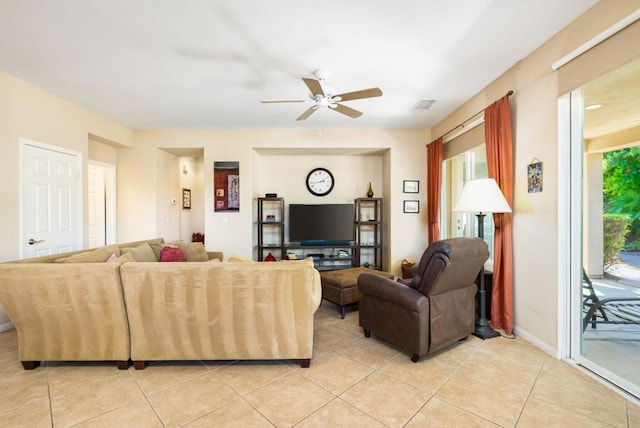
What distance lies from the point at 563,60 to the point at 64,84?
199 inches

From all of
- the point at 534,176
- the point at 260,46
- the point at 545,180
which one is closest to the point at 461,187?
the point at 534,176

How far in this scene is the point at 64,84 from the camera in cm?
322

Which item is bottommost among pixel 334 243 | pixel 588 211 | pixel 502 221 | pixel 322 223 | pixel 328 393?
pixel 328 393

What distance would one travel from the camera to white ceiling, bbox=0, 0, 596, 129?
6.66 feet

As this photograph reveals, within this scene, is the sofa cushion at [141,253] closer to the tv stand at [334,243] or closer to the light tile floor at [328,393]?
the light tile floor at [328,393]

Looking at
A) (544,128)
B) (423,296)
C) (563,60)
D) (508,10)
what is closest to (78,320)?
(423,296)

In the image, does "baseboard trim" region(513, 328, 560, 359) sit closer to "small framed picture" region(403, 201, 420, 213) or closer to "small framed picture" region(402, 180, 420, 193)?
"small framed picture" region(403, 201, 420, 213)

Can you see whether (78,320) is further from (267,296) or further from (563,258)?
(563,258)

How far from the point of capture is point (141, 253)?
308 centimetres

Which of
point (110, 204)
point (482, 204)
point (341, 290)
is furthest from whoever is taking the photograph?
point (110, 204)

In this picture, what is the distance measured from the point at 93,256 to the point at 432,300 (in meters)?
3.10

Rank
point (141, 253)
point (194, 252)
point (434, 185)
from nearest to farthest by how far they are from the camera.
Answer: point (141, 253)
point (194, 252)
point (434, 185)

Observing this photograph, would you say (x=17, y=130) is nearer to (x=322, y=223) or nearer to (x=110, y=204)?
(x=110, y=204)

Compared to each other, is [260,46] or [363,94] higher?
[260,46]
